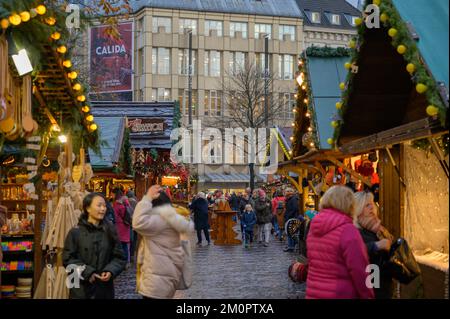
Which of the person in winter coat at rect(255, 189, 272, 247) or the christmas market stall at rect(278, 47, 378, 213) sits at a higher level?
the christmas market stall at rect(278, 47, 378, 213)

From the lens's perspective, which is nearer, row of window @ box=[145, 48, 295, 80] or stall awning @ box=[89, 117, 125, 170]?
stall awning @ box=[89, 117, 125, 170]

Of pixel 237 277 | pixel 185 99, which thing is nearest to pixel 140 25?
pixel 185 99

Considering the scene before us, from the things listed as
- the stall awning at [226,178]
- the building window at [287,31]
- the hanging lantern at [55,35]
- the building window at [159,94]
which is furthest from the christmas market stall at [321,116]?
the building window at [287,31]

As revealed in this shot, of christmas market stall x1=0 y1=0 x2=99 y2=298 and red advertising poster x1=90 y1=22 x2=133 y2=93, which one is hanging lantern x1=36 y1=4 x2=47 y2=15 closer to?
christmas market stall x1=0 y1=0 x2=99 y2=298

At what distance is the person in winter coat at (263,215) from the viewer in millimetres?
26761

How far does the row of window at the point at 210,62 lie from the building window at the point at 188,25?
1864 millimetres

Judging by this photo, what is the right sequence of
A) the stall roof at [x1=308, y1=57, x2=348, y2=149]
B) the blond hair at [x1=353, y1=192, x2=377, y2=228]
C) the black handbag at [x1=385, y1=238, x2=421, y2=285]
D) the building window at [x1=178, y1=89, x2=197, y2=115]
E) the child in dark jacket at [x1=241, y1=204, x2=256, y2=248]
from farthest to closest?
the building window at [x1=178, y1=89, x2=197, y2=115] < the child in dark jacket at [x1=241, y1=204, x2=256, y2=248] < the stall roof at [x1=308, y1=57, x2=348, y2=149] < the blond hair at [x1=353, y1=192, x2=377, y2=228] < the black handbag at [x1=385, y1=238, x2=421, y2=285]

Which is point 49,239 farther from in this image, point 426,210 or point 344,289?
point 344,289

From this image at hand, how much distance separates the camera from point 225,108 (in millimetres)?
79062

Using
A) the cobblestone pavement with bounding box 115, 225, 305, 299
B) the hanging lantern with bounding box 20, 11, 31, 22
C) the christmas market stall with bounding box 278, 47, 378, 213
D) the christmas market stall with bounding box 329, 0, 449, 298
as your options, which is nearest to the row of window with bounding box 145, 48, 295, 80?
the cobblestone pavement with bounding box 115, 225, 305, 299

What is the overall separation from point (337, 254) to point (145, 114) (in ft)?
78.7

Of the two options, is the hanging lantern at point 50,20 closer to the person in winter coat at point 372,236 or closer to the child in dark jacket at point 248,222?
the person in winter coat at point 372,236

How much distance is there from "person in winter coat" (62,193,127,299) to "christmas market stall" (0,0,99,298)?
145 cm

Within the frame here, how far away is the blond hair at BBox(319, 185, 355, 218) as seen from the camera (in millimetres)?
7266
